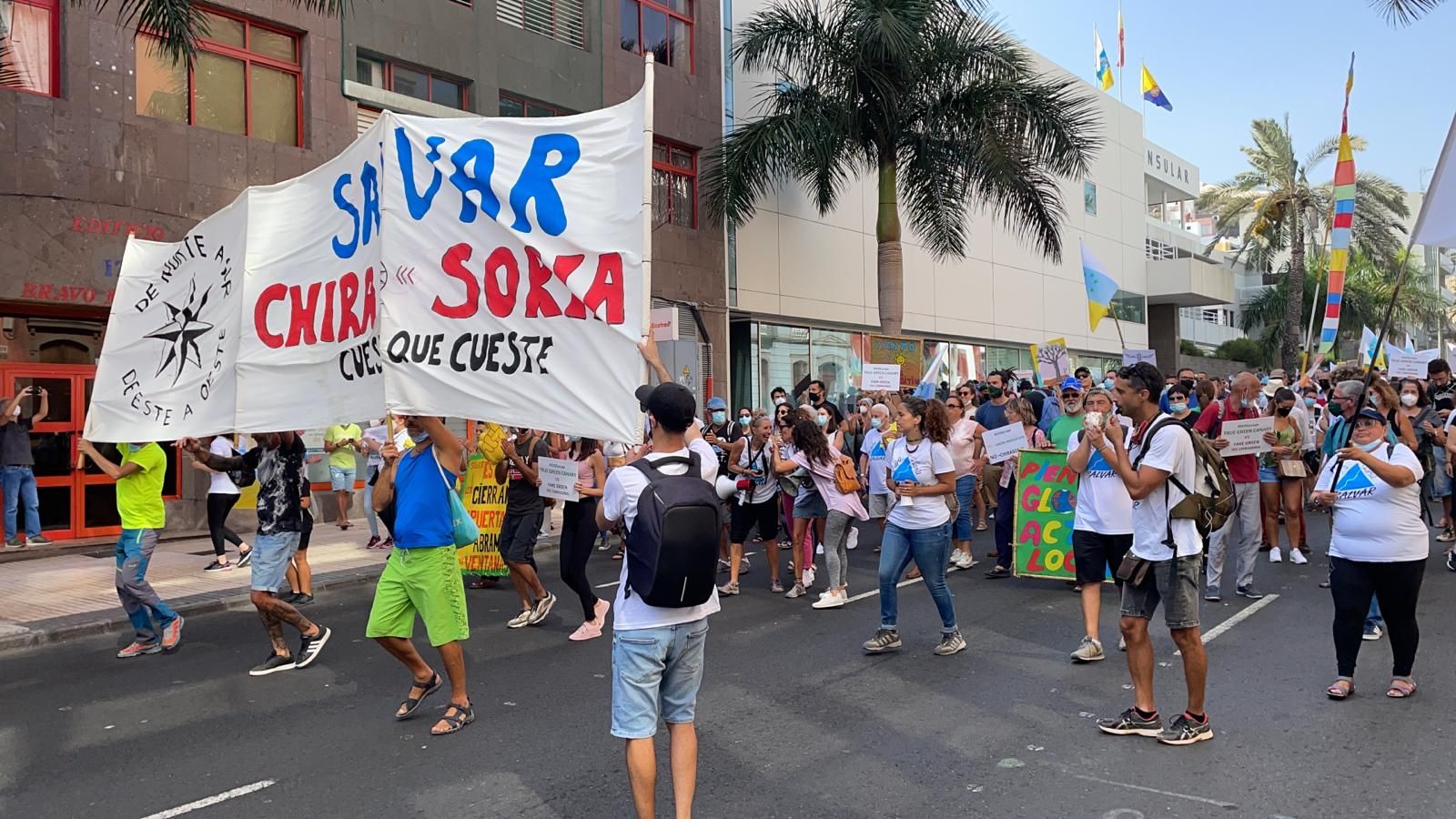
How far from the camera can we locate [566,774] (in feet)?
16.3

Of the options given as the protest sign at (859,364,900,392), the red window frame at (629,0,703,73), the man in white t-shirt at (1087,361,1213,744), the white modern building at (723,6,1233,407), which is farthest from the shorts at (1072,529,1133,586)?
the red window frame at (629,0,703,73)

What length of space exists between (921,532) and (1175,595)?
6.84 ft

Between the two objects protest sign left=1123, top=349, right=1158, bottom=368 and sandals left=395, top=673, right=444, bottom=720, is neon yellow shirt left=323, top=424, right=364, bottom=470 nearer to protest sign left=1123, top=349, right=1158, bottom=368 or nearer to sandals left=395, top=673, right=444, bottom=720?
sandals left=395, top=673, right=444, bottom=720

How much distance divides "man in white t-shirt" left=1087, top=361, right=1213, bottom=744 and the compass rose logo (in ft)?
17.5

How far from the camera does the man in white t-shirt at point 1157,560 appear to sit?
5156 millimetres

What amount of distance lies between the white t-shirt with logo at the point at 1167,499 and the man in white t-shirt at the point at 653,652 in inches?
Result: 96.9

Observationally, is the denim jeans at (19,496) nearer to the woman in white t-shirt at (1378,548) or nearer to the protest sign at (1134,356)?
the woman in white t-shirt at (1378,548)

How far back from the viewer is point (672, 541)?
3.85 m

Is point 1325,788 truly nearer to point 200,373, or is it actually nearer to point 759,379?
point 200,373

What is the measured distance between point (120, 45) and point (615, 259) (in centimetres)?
1179

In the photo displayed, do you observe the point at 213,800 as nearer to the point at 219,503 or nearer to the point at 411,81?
the point at 219,503

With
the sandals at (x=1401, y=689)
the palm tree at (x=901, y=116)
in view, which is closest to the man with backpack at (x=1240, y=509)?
the sandals at (x=1401, y=689)

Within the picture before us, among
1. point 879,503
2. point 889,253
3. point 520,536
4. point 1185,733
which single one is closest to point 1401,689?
point 1185,733

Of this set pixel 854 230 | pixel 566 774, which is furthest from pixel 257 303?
pixel 854 230
